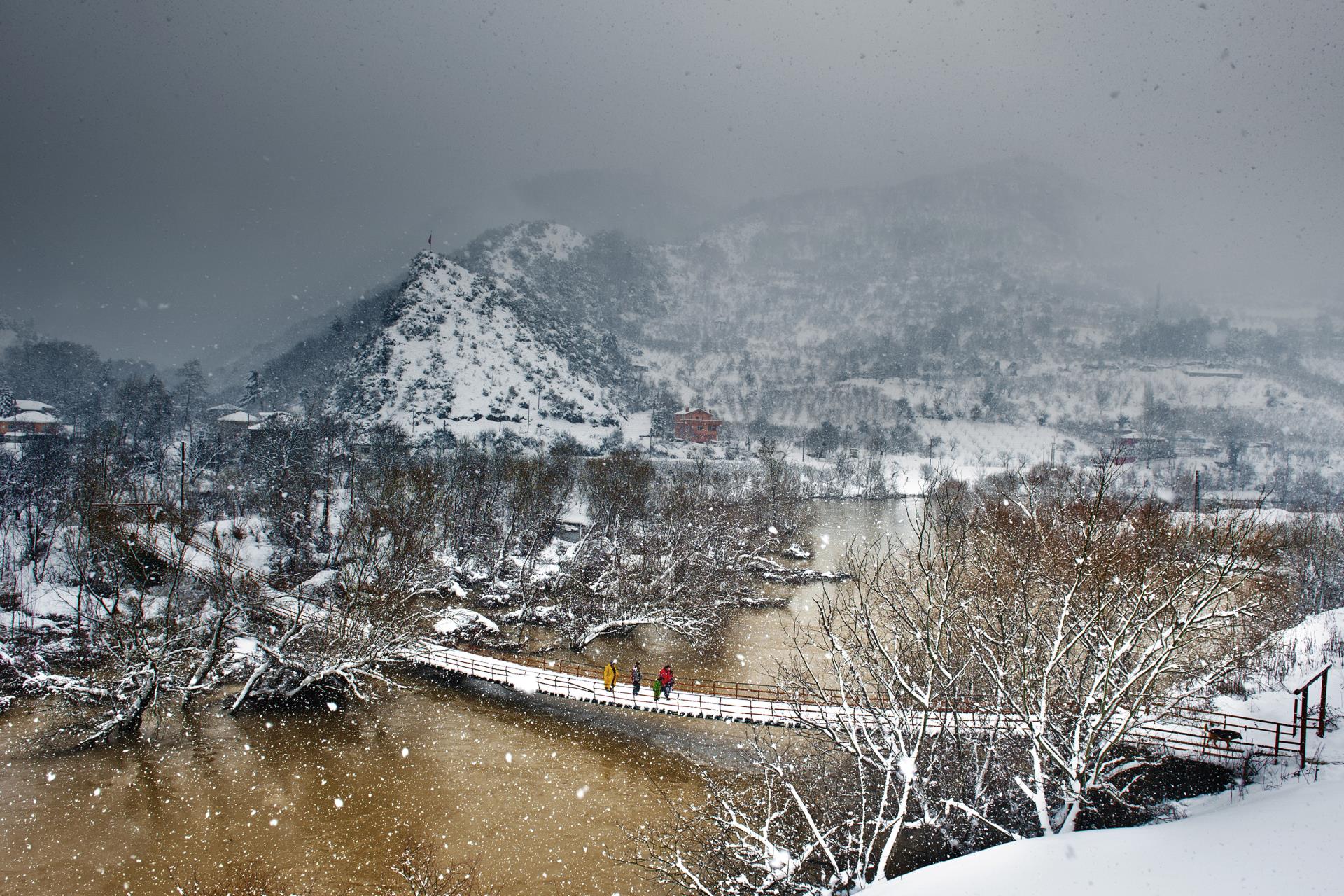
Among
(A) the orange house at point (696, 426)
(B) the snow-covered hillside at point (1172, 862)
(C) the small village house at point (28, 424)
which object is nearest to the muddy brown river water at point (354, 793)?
(B) the snow-covered hillside at point (1172, 862)

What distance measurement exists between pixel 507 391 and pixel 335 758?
91117mm

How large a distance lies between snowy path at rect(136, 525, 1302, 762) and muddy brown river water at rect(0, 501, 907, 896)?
29.0 inches

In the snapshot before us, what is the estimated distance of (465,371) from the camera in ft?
340

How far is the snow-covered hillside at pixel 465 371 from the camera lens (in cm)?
9506

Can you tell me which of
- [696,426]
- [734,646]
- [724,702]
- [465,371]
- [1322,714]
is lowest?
[734,646]

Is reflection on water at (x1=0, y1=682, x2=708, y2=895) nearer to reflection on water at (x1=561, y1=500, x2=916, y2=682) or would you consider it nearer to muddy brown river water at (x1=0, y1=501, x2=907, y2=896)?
muddy brown river water at (x1=0, y1=501, x2=907, y2=896)

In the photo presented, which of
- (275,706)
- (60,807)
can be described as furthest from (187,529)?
(60,807)

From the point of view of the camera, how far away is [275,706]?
21984 mm

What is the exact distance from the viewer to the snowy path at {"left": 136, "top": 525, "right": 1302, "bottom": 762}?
1414 centimetres

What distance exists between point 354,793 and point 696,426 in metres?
106

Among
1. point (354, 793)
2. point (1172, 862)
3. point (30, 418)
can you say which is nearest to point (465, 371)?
point (30, 418)

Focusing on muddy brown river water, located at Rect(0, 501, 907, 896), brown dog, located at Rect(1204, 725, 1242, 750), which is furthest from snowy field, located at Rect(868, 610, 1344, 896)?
muddy brown river water, located at Rect(0, 501, 907, 896)

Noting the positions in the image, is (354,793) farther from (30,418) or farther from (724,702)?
(30,418)

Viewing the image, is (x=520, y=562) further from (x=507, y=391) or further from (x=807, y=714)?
(x=507, y=391)
